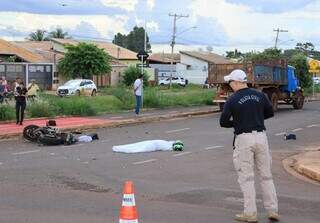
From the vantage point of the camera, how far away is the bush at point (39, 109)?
26545 millimetres

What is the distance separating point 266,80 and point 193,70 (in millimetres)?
81457

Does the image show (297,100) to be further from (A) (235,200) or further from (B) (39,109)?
(A) (235,200)

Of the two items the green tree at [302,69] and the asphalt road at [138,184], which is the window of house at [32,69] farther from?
the asphalt road at [138,184]

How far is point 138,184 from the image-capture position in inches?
434

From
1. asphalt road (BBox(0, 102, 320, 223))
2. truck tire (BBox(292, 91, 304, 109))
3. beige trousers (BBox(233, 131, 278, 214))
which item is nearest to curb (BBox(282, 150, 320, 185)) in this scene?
asphalt road (BBox(0, 102, 320, 223))

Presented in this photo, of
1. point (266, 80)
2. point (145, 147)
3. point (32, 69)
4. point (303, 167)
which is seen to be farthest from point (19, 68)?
point (303, 167)

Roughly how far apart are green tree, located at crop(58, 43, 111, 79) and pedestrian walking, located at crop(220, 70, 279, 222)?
2292 inches

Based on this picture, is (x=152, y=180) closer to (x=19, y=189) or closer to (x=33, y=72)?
(x=19, y=189)

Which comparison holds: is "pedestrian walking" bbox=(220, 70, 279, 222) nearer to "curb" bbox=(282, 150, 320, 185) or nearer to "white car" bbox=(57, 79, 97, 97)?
"curb" bbox=(282, 150, 320, 185)

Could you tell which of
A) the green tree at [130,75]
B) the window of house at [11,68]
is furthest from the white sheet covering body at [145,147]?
the green tree at [130,75]

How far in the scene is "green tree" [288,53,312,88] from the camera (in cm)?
5728

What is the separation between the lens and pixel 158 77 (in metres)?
98.4

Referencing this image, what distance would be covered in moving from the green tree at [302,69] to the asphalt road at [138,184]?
3900 cm

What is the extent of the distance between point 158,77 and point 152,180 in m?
87.2
